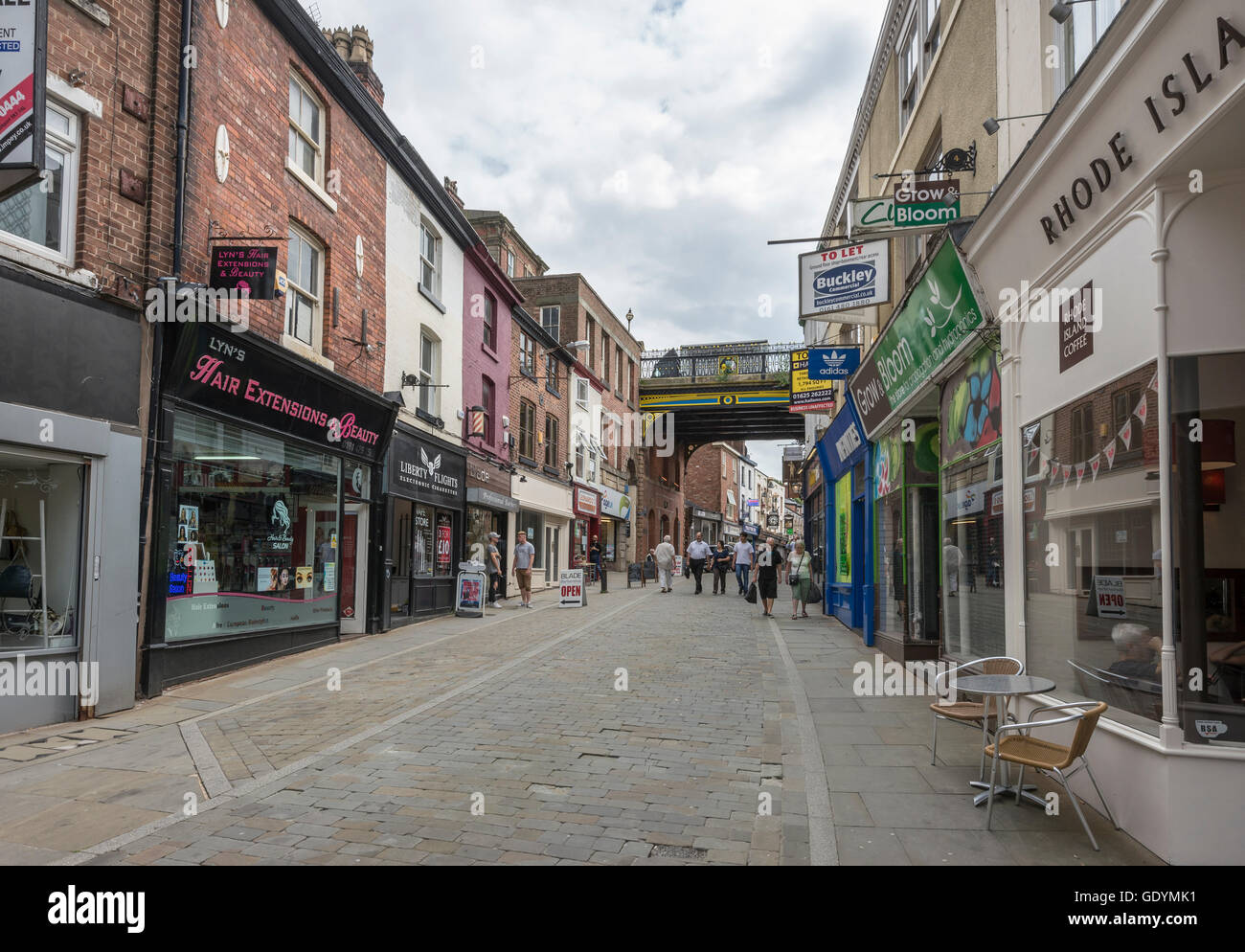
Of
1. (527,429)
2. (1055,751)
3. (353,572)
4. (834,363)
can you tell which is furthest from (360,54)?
(1055,751)

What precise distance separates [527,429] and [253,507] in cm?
1349

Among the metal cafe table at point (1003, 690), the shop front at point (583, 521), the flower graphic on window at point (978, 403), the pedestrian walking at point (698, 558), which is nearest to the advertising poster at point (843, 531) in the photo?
the pedestrian walking at point (698, 558)

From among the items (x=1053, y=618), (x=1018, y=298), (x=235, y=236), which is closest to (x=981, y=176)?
(x=1018, y=298)

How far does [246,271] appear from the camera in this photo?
9.09 meters

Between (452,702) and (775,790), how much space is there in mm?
3776

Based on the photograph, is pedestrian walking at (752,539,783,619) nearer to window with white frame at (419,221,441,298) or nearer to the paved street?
the paved street

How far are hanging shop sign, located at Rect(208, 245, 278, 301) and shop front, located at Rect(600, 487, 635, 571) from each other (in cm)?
2542

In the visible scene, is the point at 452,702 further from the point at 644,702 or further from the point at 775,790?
the point at 775,790

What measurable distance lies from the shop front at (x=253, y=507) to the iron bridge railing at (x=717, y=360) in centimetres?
2431

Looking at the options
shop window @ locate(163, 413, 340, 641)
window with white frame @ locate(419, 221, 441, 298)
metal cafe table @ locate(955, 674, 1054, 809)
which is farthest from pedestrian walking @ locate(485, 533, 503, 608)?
metal cafe table @ locate(955, 674, 1054, 809)

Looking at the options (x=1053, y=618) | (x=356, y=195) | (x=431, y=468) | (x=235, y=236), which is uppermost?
(x=356, y=195)

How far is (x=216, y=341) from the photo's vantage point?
29.8 feet

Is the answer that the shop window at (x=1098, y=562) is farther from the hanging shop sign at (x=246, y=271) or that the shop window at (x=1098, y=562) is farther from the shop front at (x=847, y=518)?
the hanging shop sign at (x=246, y=271)
